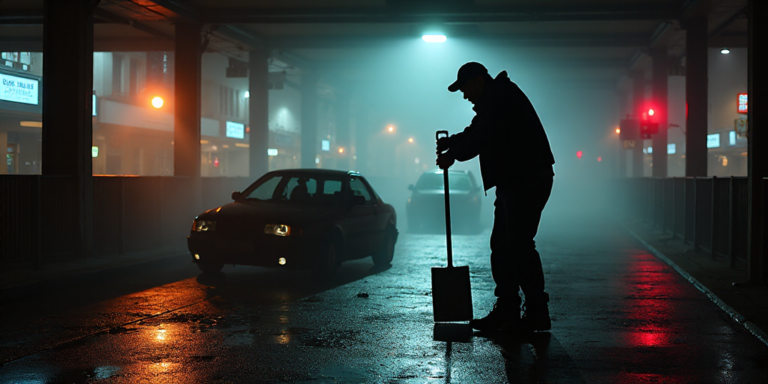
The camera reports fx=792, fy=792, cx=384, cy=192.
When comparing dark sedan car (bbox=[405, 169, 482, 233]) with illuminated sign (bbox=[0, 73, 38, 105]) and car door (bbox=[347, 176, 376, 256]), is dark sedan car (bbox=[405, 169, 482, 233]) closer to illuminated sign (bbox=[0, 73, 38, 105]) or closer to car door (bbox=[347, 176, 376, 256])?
car door (bbox=[347, 176, 376, 256])

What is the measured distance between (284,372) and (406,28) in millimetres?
18643

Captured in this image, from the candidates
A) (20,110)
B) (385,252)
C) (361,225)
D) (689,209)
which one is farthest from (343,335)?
(20,110)

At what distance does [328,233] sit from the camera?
33.3 feet

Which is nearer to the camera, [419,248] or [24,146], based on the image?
[419,248]

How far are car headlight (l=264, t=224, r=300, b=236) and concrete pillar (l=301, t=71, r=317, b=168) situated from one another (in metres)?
22.3

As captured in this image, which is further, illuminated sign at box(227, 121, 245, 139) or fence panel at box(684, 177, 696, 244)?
illuminated sign at box(227, 121, 245, 139)

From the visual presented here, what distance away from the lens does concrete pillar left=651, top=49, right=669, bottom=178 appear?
84.1ft

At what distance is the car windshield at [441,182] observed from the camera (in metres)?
21.4

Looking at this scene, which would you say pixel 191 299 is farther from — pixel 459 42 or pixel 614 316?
pixel 459 42

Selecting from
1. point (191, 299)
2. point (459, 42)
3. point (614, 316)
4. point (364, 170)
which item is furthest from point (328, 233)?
point (364, 170)

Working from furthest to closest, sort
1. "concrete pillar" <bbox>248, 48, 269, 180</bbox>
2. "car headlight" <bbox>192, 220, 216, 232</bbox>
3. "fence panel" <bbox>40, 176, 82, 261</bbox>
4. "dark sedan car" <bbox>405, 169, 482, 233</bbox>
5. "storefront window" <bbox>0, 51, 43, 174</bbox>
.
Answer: "storefront window" <bbox>0, 51, 43, 174</bbox> < "concrete pillar" <bbox>248, 48, 269, 180</bbox> < "dark sedan car" <bbox>405, 169, 482, 233</bbox> < "fence panel" <bbox>40, 176, 82, 261</bbox> < "car headlight" <bbox>192, 220, 216, 232</bbox>

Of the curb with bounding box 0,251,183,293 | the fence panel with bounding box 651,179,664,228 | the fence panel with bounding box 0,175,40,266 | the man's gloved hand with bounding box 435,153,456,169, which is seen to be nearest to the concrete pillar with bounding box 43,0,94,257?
the curb with bounding box 0,251,183,293

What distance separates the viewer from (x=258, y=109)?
84.1ft

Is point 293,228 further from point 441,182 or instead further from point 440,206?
point 441,182
